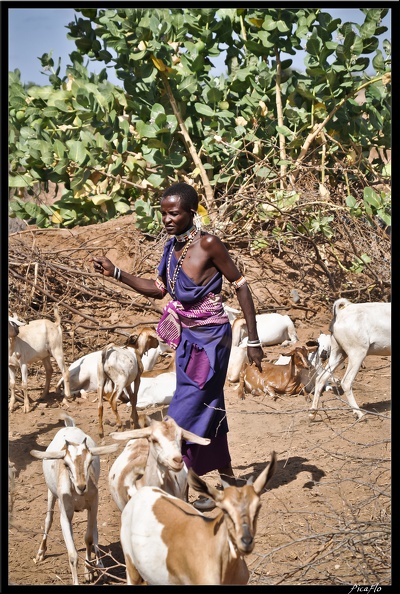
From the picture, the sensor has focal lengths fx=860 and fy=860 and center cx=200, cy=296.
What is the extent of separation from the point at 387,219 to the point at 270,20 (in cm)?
281

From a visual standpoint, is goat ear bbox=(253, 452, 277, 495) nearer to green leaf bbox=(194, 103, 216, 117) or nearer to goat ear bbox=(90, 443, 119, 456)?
goat ear bbox=(90, 443, 119, 456)

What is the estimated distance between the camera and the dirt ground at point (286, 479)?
4.77 m

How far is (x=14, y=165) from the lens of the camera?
1154cm

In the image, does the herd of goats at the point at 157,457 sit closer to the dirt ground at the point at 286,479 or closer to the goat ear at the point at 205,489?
the goat ear at the point at 205,489

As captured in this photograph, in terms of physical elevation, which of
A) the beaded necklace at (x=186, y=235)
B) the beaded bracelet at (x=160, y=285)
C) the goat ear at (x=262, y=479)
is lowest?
the goat ear at (x=262, y=479)

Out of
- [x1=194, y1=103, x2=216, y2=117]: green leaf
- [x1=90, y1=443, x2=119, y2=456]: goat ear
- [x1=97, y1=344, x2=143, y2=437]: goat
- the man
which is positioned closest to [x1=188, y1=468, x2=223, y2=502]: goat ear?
[x1=90, y1=443, x2=119, y2=456]: goat ear

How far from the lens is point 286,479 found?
647 cm

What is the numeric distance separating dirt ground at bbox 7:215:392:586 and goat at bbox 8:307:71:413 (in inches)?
9.9

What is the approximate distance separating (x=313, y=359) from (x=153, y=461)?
4347 millimetres

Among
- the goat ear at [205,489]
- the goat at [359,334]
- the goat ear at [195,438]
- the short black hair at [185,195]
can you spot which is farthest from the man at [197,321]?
the goat at [359,334]

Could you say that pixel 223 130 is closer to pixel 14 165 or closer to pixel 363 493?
pixel 14 165

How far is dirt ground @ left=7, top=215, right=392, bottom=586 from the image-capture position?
4766 millimetres

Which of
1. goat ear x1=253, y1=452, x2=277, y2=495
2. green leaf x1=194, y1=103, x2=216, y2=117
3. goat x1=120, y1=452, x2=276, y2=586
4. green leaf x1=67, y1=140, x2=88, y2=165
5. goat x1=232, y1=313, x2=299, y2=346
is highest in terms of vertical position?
A: green leaf x1=194, y1=103, x2=216, y2=117

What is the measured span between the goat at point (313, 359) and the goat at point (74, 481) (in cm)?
346
